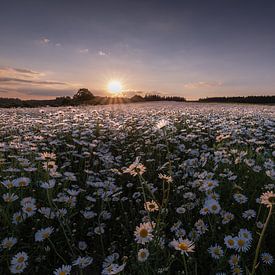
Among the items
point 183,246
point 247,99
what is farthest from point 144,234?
point 247,99

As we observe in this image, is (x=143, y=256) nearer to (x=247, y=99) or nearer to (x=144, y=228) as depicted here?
(x=144, y=228)

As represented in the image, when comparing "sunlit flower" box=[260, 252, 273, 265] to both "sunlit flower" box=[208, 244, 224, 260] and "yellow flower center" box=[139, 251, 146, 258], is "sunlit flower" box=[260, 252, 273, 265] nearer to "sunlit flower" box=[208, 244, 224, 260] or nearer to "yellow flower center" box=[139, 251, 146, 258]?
"sunlit flower" box=[208, 244, 224, 260]

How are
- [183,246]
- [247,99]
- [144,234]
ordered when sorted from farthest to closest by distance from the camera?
1. [247,99]
2. [144,234]
3. [183,246]

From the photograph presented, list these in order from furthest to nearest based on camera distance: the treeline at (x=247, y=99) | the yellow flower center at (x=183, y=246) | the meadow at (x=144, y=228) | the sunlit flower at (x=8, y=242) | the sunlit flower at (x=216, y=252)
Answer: the treeline at (x=247, y=99) < the sunlit flower at (x=8, y=242) < the sunlit flower at (x=216, y=252) < the meadow at (x=144, y=228) < the yellow flower center at (x=183, y=246)

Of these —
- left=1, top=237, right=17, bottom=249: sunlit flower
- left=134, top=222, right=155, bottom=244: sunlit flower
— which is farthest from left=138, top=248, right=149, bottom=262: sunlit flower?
left=1, top=237, right=17, bottom=249: sunlit flower

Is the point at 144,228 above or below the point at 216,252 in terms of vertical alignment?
above

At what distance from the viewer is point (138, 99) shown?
48.3 meters

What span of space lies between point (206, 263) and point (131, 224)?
1.10 metres

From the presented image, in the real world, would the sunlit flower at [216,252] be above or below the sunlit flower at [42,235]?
below

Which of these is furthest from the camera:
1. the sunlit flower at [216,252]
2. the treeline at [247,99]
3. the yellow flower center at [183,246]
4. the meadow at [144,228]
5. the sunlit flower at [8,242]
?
the treeline at [247,99]

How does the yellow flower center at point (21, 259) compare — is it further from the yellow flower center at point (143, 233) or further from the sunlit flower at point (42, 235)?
the yellow flower center at point (143, 233)

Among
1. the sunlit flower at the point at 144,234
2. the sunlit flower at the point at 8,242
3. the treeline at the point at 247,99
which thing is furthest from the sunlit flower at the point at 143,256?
the treeline at the point at 247,99

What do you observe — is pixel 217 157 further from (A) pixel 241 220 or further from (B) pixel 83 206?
(B) pixel 83 206

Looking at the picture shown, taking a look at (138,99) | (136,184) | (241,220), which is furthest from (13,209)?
(138,99)
